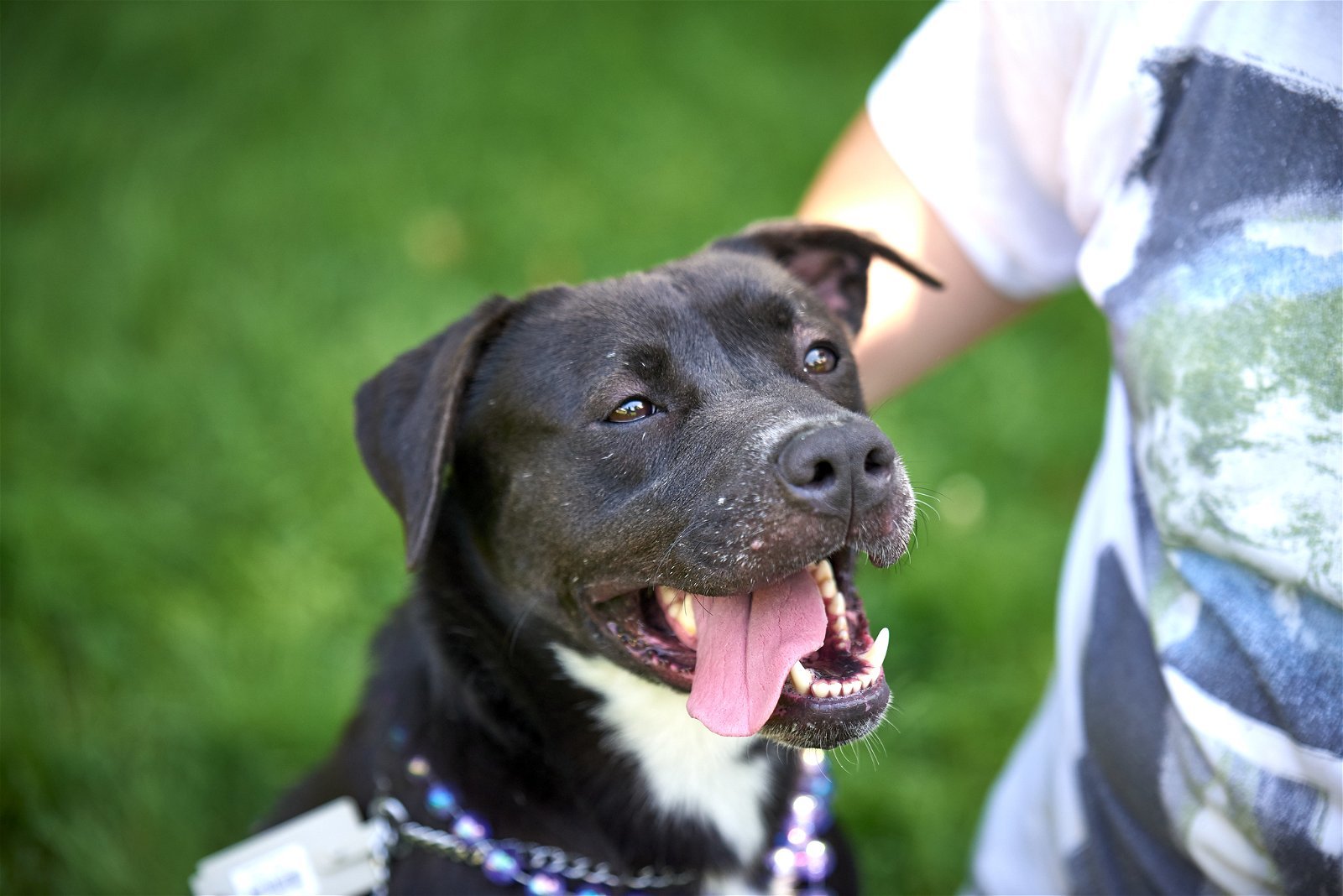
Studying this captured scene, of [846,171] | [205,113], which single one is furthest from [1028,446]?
[205,113]

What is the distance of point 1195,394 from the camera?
1.92 metres

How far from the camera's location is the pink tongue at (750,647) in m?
2.13

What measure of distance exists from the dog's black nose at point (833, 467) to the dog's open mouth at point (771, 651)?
0.72 feet

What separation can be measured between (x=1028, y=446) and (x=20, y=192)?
5026 mm

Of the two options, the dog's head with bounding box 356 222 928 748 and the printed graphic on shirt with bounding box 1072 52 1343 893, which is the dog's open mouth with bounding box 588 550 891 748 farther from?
the printed graphic on shirt with bounding box 1072 52 1343 893

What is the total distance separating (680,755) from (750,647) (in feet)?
1.51

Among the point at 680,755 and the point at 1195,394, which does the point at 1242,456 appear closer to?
the point at 1195,394

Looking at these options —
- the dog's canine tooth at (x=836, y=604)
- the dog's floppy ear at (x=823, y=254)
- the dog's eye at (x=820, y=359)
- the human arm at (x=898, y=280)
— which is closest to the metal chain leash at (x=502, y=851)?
the dog's canine tooth at (x=836, y=604)

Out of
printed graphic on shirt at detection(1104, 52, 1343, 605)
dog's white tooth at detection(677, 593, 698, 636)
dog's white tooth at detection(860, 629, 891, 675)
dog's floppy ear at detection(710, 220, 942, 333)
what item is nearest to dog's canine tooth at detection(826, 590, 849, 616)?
dog's white tooth at detection(860, 629, 891, 675)

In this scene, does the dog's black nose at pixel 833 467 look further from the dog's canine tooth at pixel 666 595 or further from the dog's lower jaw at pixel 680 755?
the dog's lower jaw at pixel 680 755

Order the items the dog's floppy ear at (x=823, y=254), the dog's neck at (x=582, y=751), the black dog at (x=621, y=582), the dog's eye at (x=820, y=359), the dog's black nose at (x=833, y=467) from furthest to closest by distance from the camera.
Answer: the dog's floppy ear at (x=823, y=254)
the dog's eye at (x=820, y=359)
the dog's neck at (x=582, y=751)
the black dog at (x=621, y=582)
the dog's black nose at (x=833, y=467)

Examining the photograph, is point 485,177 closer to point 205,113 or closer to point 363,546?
point 205,113

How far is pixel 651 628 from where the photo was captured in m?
2.41

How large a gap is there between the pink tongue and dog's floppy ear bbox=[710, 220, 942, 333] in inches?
32.5
